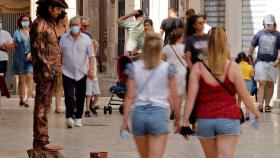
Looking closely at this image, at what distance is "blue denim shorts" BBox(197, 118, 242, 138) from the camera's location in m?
8.84

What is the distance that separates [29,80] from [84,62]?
4.64m

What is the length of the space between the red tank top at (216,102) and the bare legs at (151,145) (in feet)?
1.43

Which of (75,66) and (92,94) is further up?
(75,66)

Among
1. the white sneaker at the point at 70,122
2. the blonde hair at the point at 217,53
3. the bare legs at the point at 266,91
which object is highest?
the blonde hair at the point at 217,53

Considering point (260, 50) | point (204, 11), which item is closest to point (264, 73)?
point (260, 50)

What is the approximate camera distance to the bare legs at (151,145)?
8.91m

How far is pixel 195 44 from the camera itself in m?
13.4

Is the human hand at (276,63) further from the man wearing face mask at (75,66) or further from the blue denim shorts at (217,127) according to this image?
the blue denim shorts at (217,127)

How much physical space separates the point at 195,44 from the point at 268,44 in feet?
20.0

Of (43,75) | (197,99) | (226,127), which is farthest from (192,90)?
(43,75)

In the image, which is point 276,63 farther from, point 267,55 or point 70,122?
point 70,122

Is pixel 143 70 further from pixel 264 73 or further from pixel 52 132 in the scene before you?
pixel 264 73

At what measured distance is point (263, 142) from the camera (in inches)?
553

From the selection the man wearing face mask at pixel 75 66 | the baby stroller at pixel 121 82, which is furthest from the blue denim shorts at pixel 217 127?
the baby stroller at pixel 121 82
